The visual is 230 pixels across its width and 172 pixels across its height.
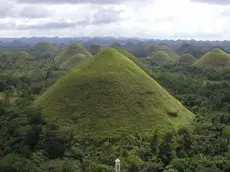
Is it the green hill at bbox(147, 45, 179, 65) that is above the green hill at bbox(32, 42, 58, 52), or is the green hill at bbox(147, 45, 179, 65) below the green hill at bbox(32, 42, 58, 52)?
below

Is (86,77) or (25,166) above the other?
(86,77)

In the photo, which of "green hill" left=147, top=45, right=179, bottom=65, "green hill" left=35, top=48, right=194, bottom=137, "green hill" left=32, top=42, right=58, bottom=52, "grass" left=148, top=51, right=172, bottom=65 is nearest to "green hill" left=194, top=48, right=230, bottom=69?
"green hill" left=147, top=45, right=179, bottom=65

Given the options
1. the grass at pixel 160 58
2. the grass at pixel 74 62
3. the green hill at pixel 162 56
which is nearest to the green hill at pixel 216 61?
the green hill at pixel 162 56

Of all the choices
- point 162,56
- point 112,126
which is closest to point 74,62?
point 162,56

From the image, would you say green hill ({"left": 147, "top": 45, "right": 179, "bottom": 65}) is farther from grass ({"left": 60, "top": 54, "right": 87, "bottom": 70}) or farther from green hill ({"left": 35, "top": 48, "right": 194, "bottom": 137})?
green hill ({"left": 35, "top": 48, "right": 194, "bottom": 137})

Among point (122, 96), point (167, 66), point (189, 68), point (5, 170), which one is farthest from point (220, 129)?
point (167, 66)

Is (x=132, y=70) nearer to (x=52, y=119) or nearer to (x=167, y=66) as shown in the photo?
(x=52, y=119)

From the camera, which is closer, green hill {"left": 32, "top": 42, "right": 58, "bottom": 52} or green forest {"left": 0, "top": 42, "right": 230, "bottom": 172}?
green forest {"left": 0, "top": 42, "right": 230, "bottom": 172}

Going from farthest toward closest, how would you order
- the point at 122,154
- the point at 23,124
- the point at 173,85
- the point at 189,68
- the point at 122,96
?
the point at 189,68
the point at 173,85
the point at 122,96
the point at 23,124
the point at 122,154
